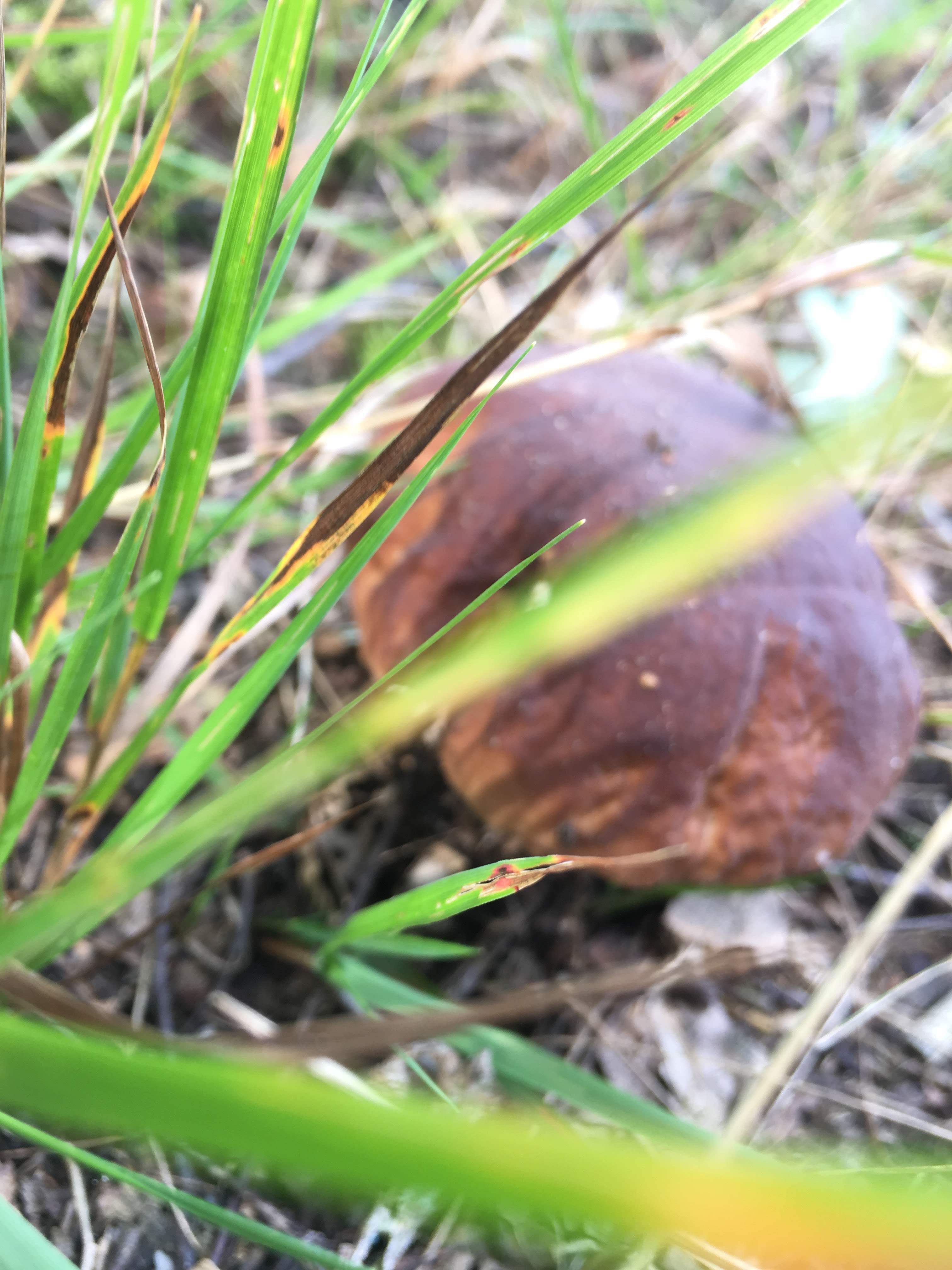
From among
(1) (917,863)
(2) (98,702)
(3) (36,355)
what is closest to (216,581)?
(2) (98,702)

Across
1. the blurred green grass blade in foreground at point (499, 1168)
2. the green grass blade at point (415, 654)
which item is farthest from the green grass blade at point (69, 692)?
the blurred green grass blade in foreground at point (499, 1168)

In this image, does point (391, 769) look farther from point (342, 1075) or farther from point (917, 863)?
point (917, 863)

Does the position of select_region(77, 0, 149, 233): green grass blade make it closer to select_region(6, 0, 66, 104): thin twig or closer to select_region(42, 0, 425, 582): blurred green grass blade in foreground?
select_region(42, 0, 425, 582): blurred green grass blade in foreground

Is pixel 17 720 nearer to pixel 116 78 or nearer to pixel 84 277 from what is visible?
pixel 84 277

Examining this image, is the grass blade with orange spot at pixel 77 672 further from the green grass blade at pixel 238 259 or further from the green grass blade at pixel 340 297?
the green grass blade at pixel 340 297

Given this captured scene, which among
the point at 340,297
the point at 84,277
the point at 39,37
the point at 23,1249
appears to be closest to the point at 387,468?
the point at 84,277

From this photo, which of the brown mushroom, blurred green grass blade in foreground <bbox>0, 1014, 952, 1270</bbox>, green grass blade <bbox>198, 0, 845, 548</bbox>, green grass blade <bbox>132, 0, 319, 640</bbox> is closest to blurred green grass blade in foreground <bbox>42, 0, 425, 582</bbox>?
green grass blade <bbox>132, 0, 319, 640</bbox>

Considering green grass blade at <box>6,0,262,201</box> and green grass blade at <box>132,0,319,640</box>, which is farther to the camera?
green grass blade at <box>6,0,262,201</box>
